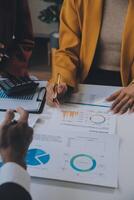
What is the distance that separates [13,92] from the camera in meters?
1.20

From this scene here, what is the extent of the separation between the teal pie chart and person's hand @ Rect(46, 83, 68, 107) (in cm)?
32

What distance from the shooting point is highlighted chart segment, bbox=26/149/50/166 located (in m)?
0.89

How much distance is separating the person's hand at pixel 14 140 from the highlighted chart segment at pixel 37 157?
0.38 feet

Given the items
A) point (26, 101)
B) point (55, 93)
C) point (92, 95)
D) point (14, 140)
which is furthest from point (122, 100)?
point (14, 140)

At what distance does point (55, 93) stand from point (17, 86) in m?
0.14

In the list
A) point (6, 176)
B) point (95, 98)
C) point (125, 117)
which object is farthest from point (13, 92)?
point (6, 176)

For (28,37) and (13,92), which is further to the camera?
(28,37)

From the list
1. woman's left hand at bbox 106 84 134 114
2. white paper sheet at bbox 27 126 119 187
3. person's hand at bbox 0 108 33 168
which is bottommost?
woman's left hand at bbox 106 84 134 114

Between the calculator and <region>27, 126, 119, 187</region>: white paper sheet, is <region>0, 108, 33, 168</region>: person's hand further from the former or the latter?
the calculator

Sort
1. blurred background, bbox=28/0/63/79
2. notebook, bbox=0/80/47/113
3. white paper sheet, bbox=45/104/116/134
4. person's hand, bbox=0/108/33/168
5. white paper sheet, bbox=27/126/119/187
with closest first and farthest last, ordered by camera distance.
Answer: person's hand, bbox=0/108/33/168, white paper sheet, bbox=27/126/119/187, white paper sheet, bbox=45/104/116/134, notebook, bbox=0/80/47/113, blurred background, bbox=28/0/63/79

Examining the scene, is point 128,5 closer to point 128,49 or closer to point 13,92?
point 128,49

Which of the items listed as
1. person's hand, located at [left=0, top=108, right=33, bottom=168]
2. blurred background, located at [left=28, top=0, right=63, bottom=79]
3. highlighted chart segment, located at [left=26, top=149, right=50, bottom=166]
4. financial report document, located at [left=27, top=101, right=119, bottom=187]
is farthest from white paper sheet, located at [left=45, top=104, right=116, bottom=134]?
blurred background, located at [left=28, top=0, right=63, bottom=79]

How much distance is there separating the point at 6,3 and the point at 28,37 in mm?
204

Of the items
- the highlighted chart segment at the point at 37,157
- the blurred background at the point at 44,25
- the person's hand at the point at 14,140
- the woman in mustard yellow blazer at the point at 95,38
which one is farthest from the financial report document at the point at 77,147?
the blurred background at the point at 44,25
